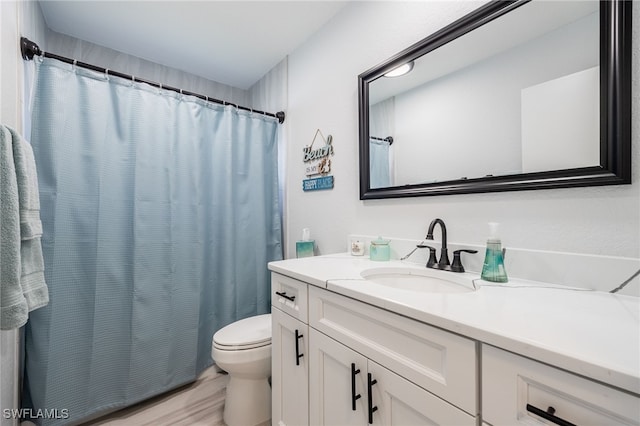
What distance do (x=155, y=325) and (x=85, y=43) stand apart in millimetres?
2009

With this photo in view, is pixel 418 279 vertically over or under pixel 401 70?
under

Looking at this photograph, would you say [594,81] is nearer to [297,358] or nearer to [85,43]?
[297,358]

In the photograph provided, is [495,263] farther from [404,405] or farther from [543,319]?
[404,405]

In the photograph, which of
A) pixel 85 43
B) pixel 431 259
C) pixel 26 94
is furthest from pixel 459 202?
pixel 85 43

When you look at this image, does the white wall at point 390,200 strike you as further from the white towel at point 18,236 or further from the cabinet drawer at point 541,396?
the white towel at point 18,236

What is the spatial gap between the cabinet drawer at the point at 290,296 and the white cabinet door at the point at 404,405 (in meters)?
0.34

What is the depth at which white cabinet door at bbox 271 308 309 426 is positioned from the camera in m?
1.00

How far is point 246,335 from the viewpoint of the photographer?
55.8 inches

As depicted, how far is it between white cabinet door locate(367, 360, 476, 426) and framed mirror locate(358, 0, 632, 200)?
715 millimetres

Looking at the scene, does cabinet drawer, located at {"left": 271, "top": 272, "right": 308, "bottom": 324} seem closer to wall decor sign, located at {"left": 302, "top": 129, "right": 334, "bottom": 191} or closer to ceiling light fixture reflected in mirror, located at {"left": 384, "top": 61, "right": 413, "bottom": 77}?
wall decor sign, located at {"left": 302, "top": 129, "right": 334, "bottom": 191}

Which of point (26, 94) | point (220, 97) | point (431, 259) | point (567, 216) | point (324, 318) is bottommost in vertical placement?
point (324, 318)

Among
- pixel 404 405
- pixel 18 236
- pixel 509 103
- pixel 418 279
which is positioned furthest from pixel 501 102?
pixel 18 236

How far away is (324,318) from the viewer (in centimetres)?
93

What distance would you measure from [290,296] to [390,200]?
67 cm
